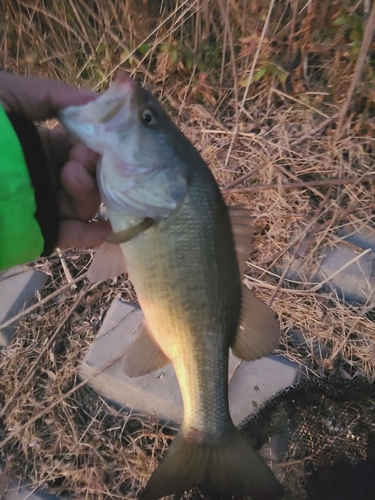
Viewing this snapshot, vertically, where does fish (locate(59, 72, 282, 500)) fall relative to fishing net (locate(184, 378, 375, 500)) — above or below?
above

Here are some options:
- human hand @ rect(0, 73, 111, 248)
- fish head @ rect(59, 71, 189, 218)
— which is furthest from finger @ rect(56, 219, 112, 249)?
fish head @ rect(59, 71, 189, 218)

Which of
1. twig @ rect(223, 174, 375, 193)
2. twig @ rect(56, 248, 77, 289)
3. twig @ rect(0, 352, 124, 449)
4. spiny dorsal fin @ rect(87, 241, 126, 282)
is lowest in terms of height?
twig @ rect(0, 352, 124, 449)

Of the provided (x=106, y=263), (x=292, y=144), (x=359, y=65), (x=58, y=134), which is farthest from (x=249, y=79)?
(x=106, y=263)

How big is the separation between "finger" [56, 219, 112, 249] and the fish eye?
61 centimetres

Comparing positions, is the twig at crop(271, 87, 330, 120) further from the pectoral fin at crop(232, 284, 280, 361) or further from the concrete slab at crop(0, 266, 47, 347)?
the concrete slab at crop(0, 266, 47, 347)

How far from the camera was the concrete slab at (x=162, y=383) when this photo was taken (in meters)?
2.29

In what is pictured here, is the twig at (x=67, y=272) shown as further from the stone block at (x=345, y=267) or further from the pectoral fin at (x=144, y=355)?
the stone block at (x=345, y=267)

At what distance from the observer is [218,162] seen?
2.84 metres

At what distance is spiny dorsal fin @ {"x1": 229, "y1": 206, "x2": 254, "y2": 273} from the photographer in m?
1.53

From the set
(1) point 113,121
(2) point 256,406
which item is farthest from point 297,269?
(1) point 113,121

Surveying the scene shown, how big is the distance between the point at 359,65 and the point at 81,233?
6.09 ft

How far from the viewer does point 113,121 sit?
1.40 metres

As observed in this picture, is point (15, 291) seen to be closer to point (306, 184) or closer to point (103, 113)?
point (103, 113)

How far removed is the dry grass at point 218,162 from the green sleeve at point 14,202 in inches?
44.1
